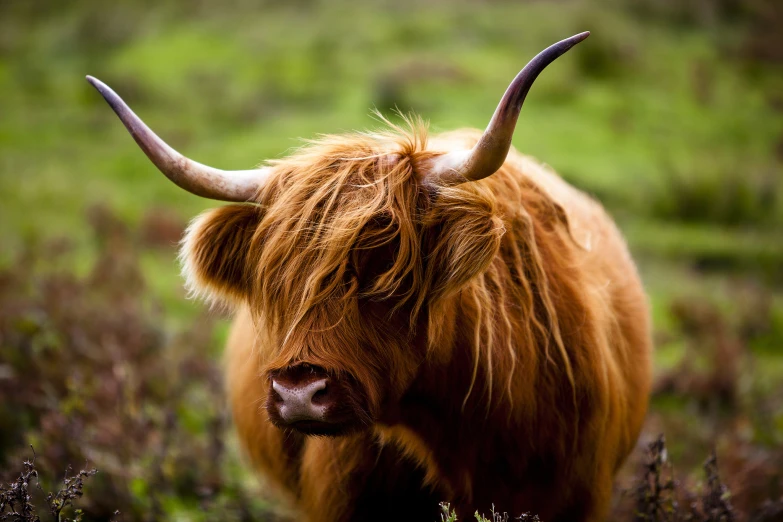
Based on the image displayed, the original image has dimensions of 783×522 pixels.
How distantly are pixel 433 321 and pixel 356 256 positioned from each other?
1.05 feet

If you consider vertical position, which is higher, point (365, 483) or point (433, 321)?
point (433, 321)

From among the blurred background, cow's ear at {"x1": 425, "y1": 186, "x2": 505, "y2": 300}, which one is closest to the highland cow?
cow's ear at {"x1": 425, "y1": 186, "x2": 505, "y2": 300}

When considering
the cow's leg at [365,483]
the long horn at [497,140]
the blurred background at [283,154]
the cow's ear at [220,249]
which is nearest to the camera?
the long horn at [497,140]

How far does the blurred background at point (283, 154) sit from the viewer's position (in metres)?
4.26

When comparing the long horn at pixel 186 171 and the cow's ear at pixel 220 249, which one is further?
the cow's ear at pixel 220 249

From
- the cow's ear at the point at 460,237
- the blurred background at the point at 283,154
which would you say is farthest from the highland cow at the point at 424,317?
the blurred background at the point at 283,154

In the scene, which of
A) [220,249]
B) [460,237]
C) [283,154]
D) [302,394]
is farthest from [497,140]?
[283,154]

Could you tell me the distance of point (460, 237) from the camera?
222 centimetres

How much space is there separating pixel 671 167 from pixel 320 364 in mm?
8402

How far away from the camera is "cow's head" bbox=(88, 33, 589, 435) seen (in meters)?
2.19

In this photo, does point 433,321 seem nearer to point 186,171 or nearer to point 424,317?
point 424,317

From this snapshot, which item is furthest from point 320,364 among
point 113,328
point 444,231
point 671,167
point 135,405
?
point 671,167

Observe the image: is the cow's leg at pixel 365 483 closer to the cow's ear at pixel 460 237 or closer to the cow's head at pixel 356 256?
the cow's head at pixel 356 256

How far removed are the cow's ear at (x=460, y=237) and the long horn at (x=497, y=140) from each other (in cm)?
6
